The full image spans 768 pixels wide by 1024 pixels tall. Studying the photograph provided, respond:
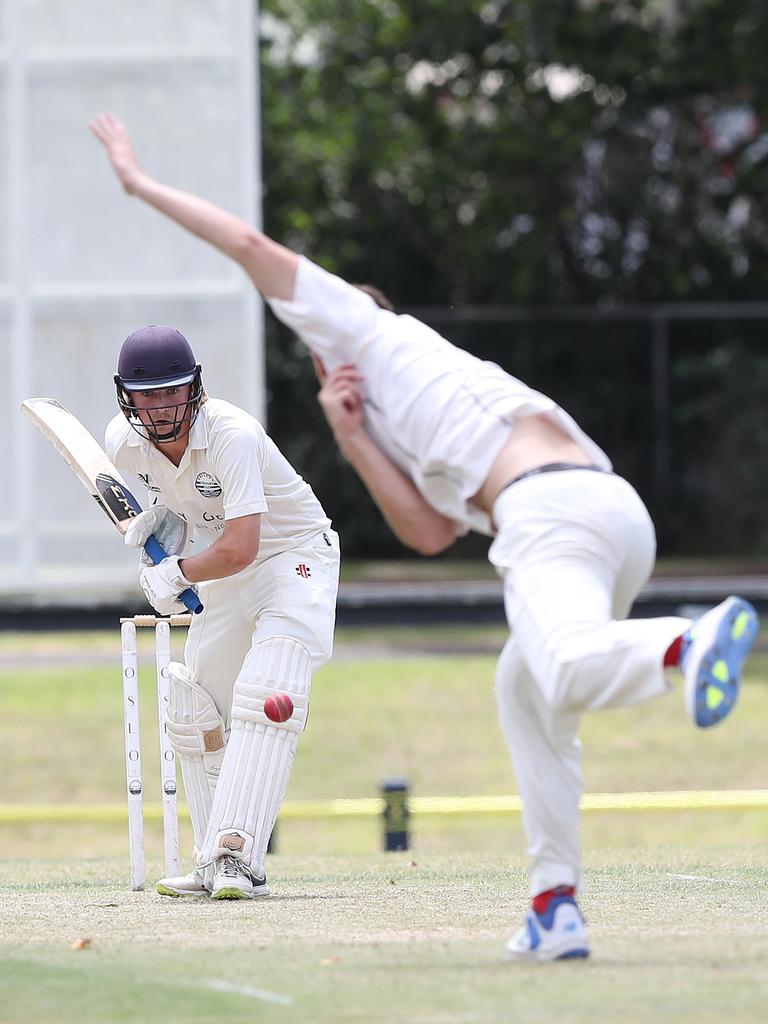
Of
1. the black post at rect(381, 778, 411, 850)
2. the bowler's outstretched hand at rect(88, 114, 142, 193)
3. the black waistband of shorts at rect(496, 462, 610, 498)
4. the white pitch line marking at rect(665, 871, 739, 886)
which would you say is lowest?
the black post at rect(381, 778, 411, 850)

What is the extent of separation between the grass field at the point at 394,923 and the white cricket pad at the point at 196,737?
32 centimetres

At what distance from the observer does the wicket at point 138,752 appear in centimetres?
545

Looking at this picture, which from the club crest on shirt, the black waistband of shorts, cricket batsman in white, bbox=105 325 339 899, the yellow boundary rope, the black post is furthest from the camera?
the black post

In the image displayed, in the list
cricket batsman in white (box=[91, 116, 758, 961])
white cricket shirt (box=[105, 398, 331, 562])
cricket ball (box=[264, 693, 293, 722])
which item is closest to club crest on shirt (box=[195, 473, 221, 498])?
white cricket shirt (box=[105, 398, 331, 562])

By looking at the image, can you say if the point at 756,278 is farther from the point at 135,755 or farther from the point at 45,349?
the point at 135,755

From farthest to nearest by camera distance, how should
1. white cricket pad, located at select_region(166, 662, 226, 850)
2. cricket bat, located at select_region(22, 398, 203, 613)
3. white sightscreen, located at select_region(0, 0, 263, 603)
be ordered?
1. white sightscreen, located at select_region(0, 0, 263, 603)
2. white cricket pad, located at select_region(166, 662, 226, 850)
3. cricket bat, located at select_region(22, 398, 203, 613)

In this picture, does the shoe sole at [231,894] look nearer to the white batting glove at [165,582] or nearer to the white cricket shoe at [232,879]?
the white cricket shoe at [232,879]

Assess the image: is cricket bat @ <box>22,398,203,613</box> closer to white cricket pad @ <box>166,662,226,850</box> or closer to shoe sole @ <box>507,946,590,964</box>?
white cricket pad @ <box>166,662,226,850</box>

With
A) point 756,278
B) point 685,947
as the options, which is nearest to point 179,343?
point 685,947

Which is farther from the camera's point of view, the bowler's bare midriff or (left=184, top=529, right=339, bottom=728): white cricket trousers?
(left=184, top=529, right=339, bottom=728): white cricket trousers

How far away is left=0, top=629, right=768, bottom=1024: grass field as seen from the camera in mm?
3502

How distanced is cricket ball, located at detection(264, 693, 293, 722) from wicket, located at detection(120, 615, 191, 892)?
1.38ft

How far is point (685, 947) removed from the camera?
399 cm

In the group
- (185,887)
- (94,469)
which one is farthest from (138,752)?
(94,469)
